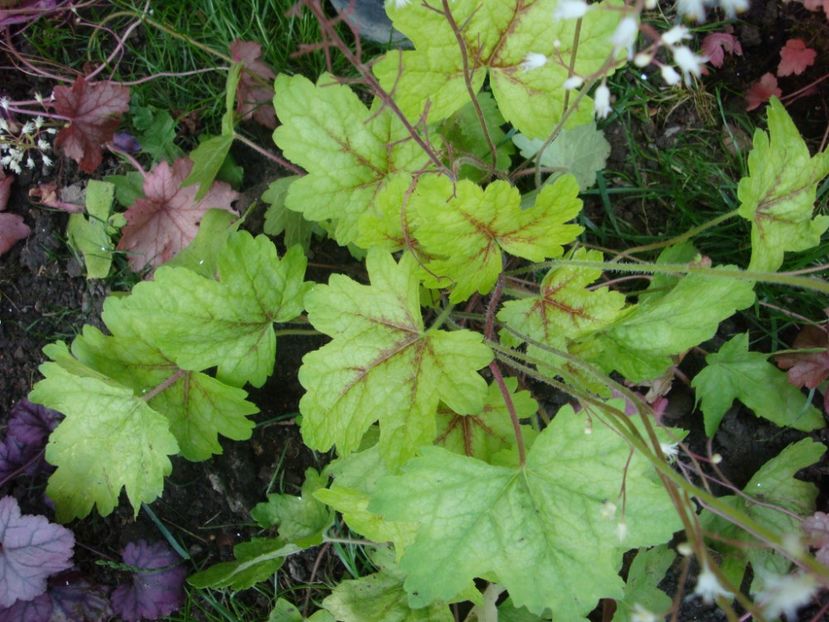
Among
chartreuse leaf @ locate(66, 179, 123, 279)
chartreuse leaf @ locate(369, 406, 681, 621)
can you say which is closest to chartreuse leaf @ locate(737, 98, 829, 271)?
chartreuse leaf @ locate(369, 406, 681, 621)

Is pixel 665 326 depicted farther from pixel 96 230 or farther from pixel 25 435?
pixel 25 435

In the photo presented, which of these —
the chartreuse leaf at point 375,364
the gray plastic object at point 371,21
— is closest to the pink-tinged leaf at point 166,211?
the gray plastic object at point 371,21

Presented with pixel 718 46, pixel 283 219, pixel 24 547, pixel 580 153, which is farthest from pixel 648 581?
pixel 24 547

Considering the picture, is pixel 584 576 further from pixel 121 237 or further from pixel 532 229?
pixel 121 237

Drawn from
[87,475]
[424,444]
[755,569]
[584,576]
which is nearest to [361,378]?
[424,444]

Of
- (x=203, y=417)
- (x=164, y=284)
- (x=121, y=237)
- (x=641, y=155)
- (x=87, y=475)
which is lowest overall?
(x=87, y=475)
